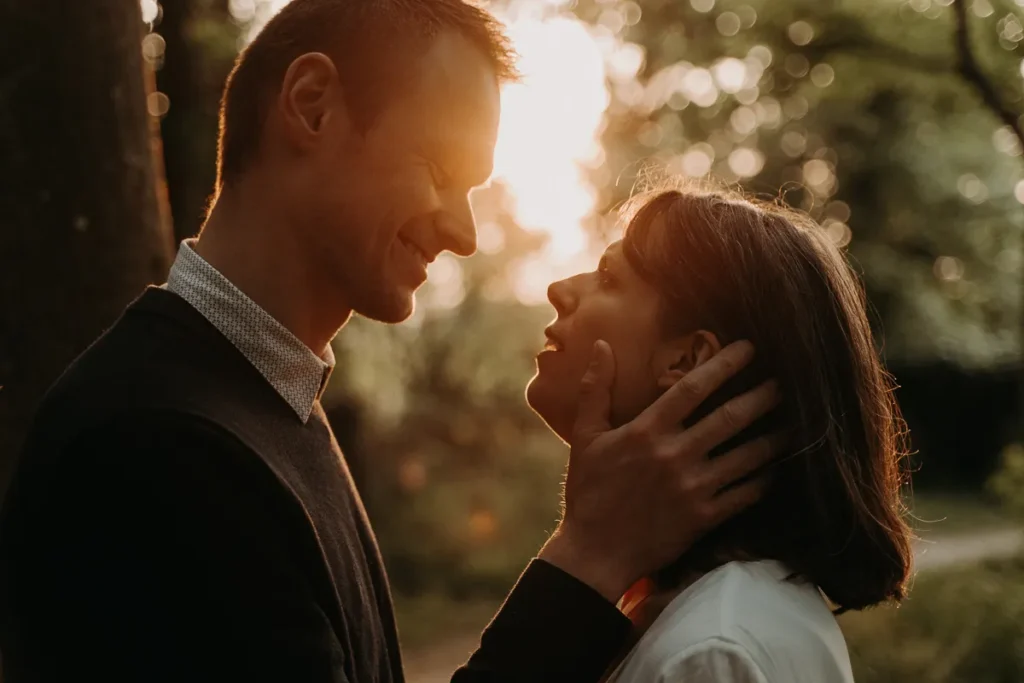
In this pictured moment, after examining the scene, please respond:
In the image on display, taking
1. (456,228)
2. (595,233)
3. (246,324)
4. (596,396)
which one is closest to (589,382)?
(596,396)

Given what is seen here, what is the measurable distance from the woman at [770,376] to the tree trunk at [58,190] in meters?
1.24

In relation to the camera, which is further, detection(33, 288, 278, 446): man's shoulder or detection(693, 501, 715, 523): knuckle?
detection(693, 501, 715, 523): knuckle

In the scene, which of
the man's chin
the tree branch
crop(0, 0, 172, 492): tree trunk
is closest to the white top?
the man's chin

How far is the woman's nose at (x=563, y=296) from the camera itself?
87.7 inches

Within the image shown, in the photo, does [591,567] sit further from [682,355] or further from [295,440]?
[295,440]

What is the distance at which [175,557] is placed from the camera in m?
1.65

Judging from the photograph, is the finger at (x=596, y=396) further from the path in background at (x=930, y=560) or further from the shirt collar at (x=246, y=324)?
the path in background at (x=930, y=560)

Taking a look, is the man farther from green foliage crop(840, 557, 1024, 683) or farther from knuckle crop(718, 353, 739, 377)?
green foliage crop(840, 557, 1024, 683)

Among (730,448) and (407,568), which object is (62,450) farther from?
(407,568)

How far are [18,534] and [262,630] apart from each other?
0.46m

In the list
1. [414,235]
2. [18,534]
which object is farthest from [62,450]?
[414,235]

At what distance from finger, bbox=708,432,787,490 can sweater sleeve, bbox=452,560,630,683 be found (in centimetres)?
32

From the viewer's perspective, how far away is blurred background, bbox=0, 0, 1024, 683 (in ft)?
8.55

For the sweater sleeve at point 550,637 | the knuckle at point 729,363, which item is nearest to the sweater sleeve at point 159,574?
the sweater sleeve at point 550,637
